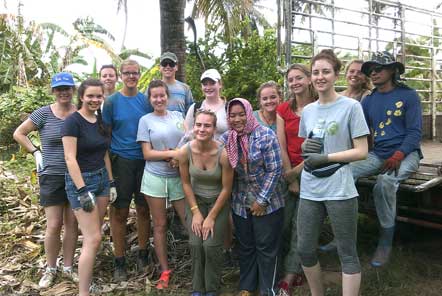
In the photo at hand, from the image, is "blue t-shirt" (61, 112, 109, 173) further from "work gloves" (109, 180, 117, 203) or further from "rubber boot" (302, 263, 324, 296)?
"rubber boot" (302, 263, 324, 296)

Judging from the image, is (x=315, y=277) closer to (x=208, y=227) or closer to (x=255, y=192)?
(x=255, y=192)

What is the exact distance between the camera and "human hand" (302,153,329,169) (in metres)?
3.30

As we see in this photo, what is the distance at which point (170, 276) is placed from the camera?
4.78 metres

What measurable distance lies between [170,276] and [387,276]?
2183mm

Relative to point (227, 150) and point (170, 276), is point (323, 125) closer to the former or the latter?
point (227, 150)

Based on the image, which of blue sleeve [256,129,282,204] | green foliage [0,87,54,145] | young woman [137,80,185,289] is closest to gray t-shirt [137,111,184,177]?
young woman [137,80,185,289]

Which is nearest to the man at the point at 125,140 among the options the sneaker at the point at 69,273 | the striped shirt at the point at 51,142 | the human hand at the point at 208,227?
the striped shirt at the point at 51,142

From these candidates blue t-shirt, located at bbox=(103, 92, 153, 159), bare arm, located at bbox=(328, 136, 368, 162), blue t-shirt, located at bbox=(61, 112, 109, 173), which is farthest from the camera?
blue t-shirt, located at bbox=(103, 92, 153, 159)

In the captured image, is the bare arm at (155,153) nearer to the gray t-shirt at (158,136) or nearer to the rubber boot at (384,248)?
the gray t-shirt at (158,136)

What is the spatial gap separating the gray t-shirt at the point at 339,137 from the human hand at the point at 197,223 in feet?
3.79

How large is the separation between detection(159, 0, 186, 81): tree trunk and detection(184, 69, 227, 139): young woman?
1.57 metres

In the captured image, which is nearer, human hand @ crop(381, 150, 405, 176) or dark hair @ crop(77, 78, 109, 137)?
human hand @ crop(381, 150, 405, 176)

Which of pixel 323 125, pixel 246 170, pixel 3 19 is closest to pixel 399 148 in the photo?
pixel 323 125

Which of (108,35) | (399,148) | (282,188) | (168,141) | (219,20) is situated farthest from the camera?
(108,35)
